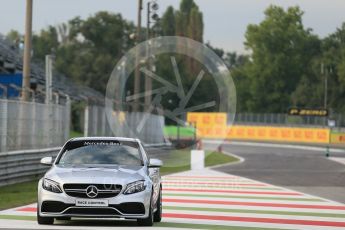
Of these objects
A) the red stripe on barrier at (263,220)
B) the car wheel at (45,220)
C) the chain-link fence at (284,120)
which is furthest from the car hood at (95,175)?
the chain-link fence at (284,120)

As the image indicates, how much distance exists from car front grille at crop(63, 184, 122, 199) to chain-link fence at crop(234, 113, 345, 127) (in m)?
80.2

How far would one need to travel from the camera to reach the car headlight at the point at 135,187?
12391 millimetres

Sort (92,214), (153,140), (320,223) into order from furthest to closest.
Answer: (153,140), (320,223), (92,214)

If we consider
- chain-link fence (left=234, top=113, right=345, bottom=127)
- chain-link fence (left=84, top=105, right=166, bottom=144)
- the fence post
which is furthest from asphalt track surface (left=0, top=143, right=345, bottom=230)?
chain-link fence (left=234, top=113, right=345, bottom=127)

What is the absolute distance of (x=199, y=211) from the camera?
55.2ft

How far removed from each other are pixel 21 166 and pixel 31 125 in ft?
6.35

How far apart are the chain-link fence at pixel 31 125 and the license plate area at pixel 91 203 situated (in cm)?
1030

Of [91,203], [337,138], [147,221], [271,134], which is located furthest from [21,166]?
[271,134]

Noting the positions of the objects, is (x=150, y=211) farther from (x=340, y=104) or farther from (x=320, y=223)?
(x=340, y=104)

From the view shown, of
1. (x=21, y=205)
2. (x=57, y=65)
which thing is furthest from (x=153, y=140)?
(x=57, y=65)

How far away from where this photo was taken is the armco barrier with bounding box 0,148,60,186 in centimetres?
2183

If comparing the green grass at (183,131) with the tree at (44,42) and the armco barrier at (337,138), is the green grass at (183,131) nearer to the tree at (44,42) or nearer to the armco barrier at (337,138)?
the armco barrier at (337,138)

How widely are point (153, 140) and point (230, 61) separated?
439ft

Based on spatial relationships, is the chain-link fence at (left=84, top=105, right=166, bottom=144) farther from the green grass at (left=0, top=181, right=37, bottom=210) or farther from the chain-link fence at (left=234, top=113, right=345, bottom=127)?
the chain-link fence at (left=234, top=113, right=345, bottom=127)
